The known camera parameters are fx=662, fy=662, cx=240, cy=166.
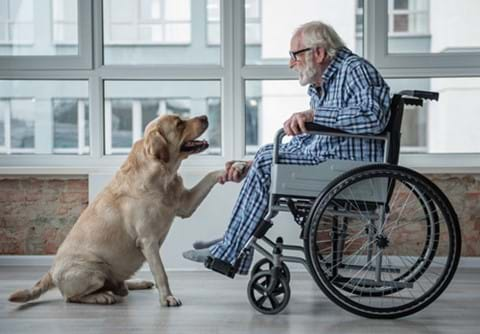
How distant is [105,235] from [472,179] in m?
1.96

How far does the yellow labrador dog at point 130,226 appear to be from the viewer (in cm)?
264

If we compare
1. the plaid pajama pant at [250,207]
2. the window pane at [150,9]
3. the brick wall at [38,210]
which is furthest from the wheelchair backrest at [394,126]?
the brick wall at [38,210]

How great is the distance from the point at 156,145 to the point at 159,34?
121 centimetres

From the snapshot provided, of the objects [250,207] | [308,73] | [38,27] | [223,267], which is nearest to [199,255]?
[223,267]

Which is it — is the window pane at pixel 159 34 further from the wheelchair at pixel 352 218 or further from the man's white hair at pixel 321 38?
the wheelchair at pixel 352 218

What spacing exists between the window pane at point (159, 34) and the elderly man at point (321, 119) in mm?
1095

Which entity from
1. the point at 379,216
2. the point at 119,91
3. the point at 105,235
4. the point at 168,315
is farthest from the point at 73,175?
the point at 379,216

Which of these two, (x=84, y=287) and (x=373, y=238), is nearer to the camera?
(x=373, y=238)

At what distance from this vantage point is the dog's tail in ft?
8.67

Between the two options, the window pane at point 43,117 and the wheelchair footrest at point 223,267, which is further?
the window pane at point 43,117

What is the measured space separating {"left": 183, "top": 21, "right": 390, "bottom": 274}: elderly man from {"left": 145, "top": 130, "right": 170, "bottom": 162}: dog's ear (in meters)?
0.27

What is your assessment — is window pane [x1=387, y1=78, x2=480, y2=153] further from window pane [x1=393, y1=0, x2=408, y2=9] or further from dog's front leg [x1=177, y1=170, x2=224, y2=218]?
dog's front leg [x1=177, y1=170, x2=224, y2=218]

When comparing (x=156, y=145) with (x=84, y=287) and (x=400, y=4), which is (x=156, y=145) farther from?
(x=400, y=4)

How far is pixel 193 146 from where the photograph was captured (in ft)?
8.91
